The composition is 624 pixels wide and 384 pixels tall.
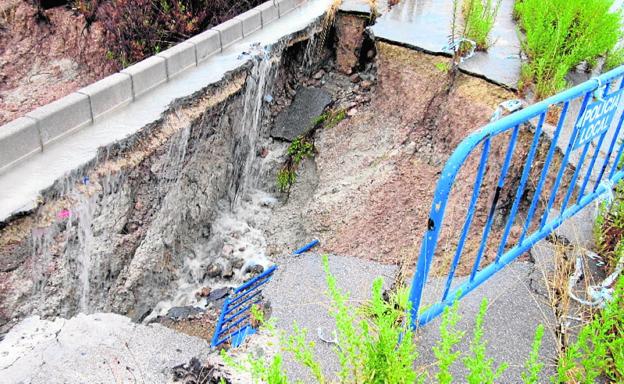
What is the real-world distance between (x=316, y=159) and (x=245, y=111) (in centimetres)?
90

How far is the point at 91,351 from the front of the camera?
9.27 ft

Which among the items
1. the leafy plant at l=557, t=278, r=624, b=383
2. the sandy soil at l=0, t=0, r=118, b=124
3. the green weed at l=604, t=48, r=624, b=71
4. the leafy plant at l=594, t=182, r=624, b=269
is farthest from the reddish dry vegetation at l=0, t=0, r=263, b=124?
the leafy plant at l=557, t=278, r=624, b=383

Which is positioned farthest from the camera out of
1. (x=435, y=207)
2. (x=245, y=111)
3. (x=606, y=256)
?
(x=245, y=111)

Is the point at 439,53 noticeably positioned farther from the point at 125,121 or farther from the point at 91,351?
the point at 91,351

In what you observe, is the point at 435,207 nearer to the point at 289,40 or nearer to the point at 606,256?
the point at 606,256

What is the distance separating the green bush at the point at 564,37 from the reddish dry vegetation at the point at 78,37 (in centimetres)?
324

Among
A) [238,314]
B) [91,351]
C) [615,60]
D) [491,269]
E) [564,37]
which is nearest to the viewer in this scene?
[491,269]

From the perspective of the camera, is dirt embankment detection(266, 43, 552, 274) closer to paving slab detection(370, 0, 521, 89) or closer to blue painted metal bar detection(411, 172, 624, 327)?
paving slab detection(370, 0, 521, 89)

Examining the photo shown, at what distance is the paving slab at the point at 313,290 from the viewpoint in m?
2.63

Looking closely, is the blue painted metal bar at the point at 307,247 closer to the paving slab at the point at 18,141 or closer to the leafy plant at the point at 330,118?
the leafy plant at the point at 330,118

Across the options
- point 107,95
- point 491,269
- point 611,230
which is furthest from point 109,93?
point 611,230

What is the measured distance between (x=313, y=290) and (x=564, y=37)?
3.09 m

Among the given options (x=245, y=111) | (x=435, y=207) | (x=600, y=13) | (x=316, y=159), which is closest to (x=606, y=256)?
(x=435, y=207)

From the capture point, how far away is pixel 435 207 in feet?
6.51
